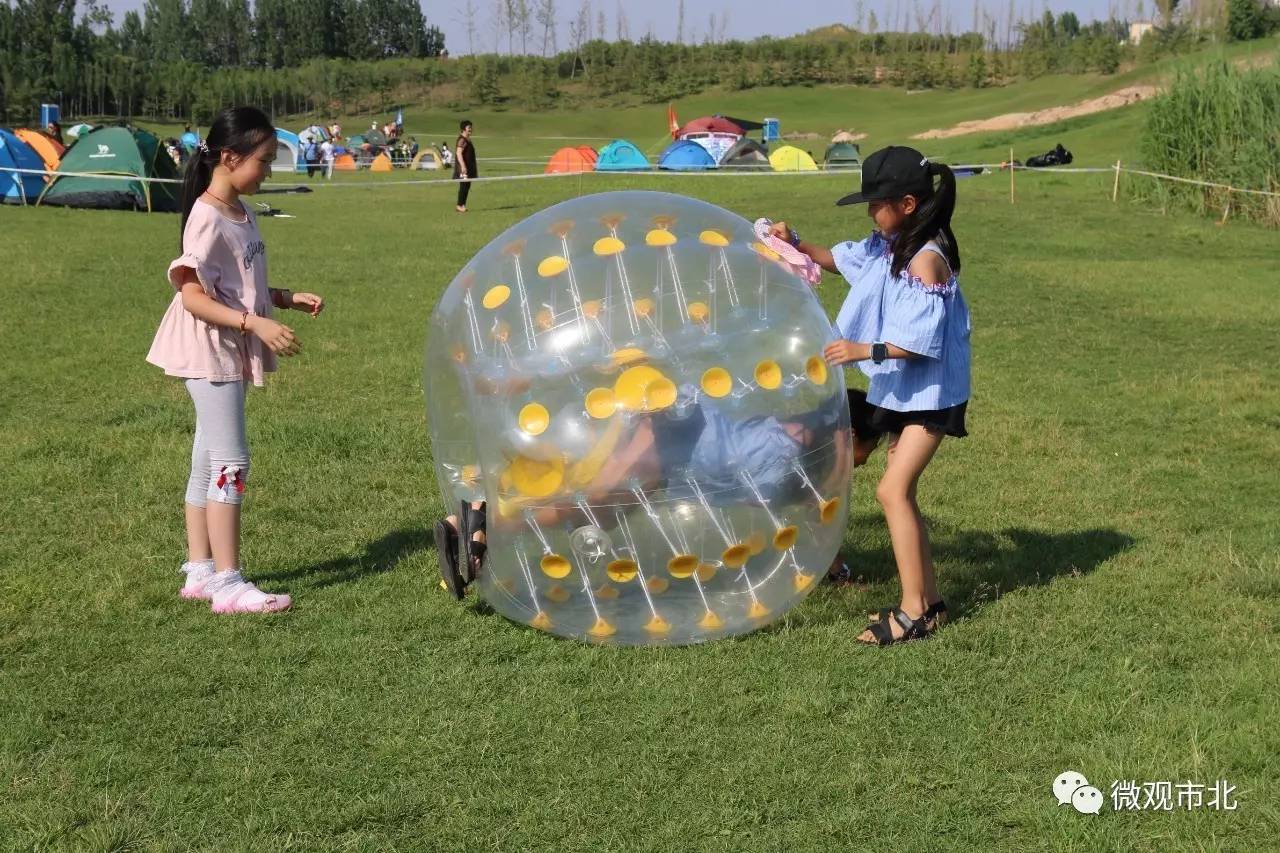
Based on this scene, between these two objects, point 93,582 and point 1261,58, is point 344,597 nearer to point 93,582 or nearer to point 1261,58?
point 93,582

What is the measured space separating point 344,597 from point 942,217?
2.87 meters

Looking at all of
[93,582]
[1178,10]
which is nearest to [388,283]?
[93,582]

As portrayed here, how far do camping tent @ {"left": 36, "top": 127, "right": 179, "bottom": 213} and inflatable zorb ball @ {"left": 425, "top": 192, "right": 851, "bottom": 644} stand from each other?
21.3 meters

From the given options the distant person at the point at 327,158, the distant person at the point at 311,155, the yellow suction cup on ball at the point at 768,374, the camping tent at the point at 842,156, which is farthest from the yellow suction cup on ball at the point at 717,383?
the distant person at the point at 311,155

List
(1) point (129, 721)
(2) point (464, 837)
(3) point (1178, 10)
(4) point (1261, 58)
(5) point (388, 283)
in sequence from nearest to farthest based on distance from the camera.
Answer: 1. (2) point (464, 837)
2. (1) point (129, 721)
3. (5) point (388, 283)
4. (4) point (1261, 58)
5. (3) point (1178, 10)

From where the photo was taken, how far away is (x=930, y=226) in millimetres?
4555

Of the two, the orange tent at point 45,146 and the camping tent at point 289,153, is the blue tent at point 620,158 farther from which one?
the orange tent at point 45,146

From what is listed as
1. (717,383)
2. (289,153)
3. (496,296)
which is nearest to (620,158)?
(289,153)

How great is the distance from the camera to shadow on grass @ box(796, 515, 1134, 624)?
5293mm

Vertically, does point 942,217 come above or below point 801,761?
above

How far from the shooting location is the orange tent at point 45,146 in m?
27.2

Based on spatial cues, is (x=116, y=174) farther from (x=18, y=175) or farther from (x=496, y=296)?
(x=496, y=296)

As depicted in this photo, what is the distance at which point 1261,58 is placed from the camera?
89.7ft

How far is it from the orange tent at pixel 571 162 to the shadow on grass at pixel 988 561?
3105 centimetres
